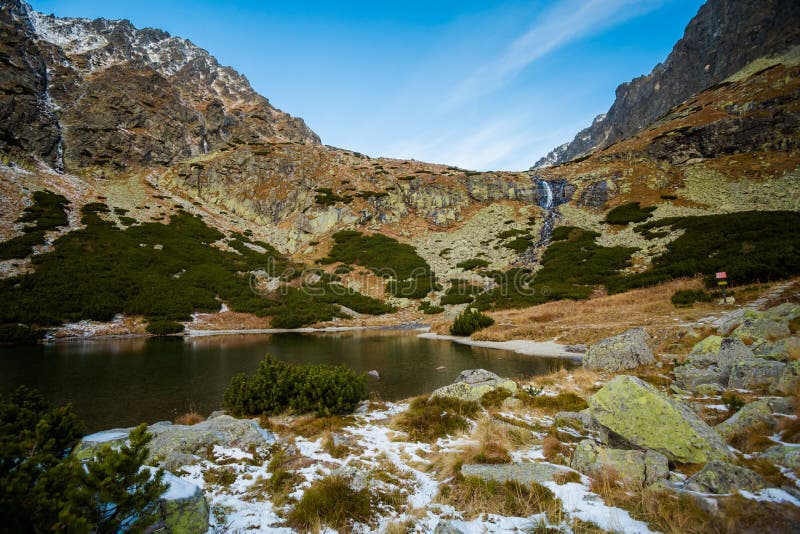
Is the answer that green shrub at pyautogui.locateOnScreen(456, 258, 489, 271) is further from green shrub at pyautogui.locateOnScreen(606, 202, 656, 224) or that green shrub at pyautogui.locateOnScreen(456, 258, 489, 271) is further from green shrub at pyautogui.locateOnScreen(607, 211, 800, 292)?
green shrub at pyautogui.locateOnScreen(606, 202, 656, 224)

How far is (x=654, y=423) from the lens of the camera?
5.49 meters

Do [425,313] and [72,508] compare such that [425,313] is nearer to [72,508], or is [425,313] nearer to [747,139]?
[72,508]

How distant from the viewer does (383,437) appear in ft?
25.8

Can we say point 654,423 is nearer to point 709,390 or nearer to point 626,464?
point 626,464

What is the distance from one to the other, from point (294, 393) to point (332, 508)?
21.2 feet

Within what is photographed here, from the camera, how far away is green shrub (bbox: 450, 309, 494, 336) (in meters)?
26.2

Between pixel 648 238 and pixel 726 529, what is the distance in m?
44.1

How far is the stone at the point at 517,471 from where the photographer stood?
488 centimetres

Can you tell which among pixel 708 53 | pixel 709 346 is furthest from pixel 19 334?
pixel 708 53

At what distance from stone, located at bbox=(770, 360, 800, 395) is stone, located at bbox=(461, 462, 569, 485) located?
4.96m

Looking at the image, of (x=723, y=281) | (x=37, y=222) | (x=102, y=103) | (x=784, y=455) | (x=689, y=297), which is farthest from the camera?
(x=102, y=103)

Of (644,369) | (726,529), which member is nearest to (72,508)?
(726,529)

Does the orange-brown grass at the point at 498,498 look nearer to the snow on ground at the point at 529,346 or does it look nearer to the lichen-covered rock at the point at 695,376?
the lichen-covered rock at the point at 695,376

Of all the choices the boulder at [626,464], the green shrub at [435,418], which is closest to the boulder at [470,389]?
the green shrub at [435,418]
